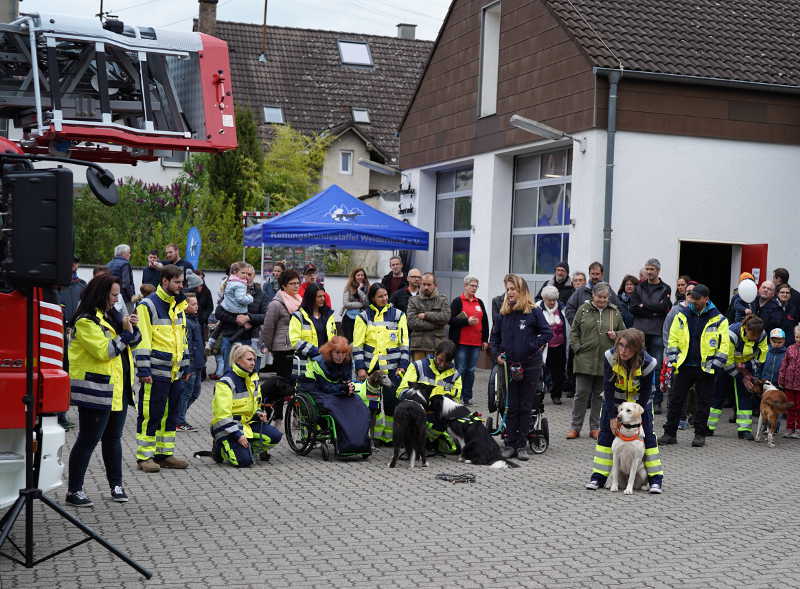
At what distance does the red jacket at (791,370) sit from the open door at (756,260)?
397 cm

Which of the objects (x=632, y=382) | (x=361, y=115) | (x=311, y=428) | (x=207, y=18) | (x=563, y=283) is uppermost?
(x=207, y=18)

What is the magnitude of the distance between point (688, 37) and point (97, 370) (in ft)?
45.6

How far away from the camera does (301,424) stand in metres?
12.0

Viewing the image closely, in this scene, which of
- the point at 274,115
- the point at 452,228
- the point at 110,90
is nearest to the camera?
the point at 110,90

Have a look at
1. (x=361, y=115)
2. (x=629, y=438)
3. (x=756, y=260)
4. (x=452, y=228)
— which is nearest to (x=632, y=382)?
(x=629, y=438)

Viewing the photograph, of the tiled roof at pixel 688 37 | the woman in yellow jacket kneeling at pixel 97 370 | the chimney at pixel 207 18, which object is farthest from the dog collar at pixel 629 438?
the chimney at pixel 207 18

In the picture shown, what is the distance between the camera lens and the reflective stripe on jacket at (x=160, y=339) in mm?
10266

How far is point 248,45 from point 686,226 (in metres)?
30.5

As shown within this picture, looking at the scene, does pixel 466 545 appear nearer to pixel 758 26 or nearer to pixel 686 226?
pixel 686 226

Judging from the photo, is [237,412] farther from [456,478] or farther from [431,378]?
[456,478]

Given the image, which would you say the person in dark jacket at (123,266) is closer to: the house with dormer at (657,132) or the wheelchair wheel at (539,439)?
the wheelchair wheel at (539,439)

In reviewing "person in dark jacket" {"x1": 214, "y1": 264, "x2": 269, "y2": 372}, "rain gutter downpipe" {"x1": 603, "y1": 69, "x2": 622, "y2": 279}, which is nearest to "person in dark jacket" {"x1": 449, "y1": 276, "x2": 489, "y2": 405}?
"rain gutter downpipe" {"x1": 603, "y1": 69, "x2": 622, "y2": 279}

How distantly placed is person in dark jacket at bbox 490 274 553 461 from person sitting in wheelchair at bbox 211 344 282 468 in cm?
260

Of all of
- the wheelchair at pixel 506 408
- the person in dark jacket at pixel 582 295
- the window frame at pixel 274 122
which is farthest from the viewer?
the window frame at pixel 274 122
